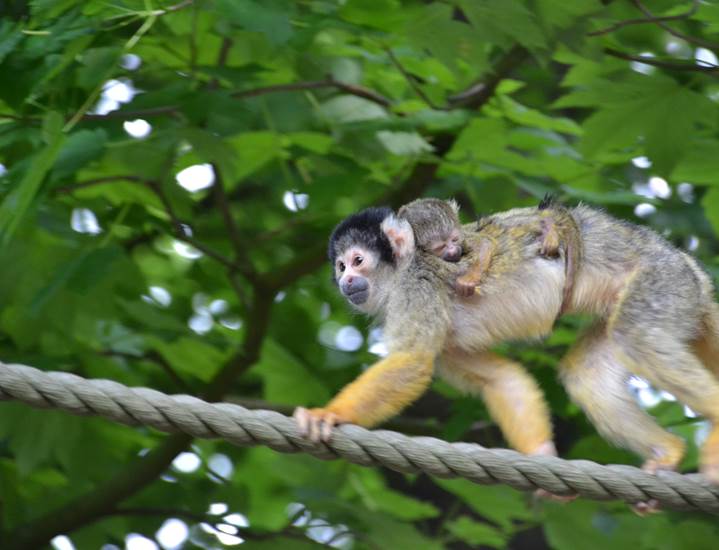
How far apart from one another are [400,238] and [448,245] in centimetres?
22

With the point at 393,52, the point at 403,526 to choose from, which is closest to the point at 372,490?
the point at 403,526

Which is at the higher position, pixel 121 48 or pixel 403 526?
pixel 121 48

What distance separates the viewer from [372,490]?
20.1 feet

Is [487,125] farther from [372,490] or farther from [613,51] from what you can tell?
[372,490]

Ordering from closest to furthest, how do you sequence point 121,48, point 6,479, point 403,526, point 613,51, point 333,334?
point 121,48 → point 613,51 → point 403,526 → point 6,479 → point 333,334

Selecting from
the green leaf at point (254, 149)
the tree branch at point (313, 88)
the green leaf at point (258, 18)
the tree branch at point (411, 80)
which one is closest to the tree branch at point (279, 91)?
the tree branch at point (313, 88)

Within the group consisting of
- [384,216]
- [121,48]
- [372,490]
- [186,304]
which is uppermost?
[121,48]

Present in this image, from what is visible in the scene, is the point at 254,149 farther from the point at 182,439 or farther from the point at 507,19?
the point at 507,19

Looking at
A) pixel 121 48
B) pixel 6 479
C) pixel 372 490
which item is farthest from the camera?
pixel 372 490

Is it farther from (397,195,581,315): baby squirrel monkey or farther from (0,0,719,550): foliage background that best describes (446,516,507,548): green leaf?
(397,195,581,315): baby squirrel monkey

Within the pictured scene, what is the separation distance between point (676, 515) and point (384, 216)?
2019mm

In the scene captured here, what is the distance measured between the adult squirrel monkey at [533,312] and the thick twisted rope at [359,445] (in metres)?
0.39

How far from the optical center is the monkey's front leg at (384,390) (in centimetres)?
425

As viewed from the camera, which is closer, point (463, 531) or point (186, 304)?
point (463, 531)
